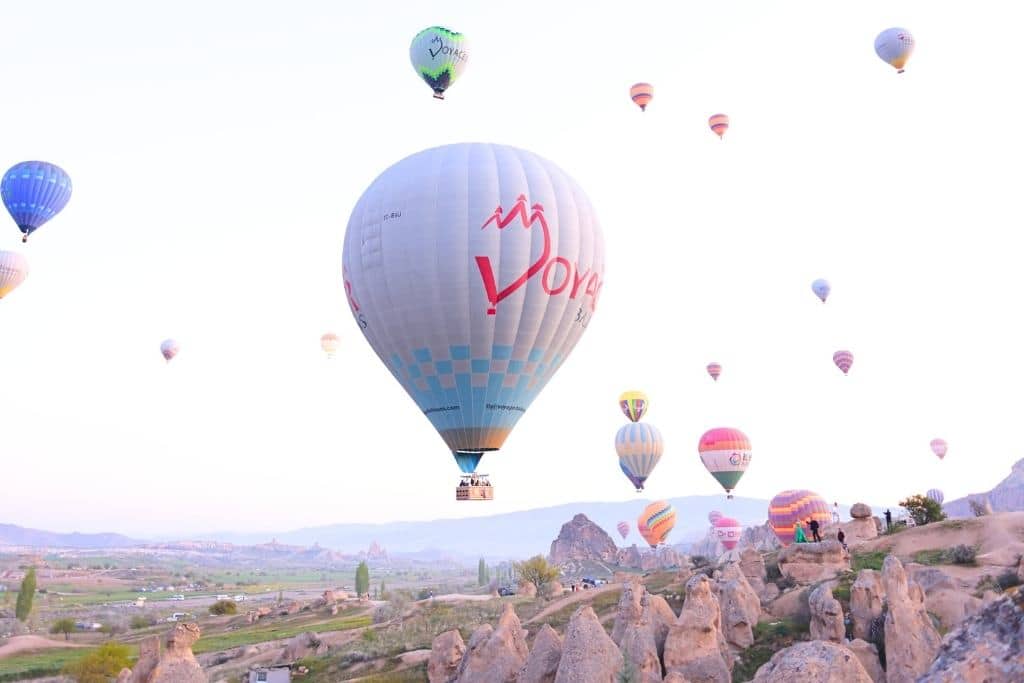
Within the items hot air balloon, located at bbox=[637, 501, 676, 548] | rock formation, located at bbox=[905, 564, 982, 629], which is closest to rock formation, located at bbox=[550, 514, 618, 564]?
hot air balloon, located at bbox=[637, 501, 676, 548]

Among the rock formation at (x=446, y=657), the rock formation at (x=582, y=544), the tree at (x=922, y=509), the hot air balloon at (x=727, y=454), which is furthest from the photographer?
the rock formation at (x=582, y=544)

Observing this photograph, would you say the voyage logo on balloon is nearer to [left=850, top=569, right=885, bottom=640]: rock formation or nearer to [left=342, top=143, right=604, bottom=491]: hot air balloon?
[left=342, top=143, right=604, bottom=491]: hot air balloon

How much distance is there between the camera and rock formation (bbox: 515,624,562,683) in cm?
2208

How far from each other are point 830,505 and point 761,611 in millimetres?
47361

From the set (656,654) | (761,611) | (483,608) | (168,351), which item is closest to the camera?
(656,654)

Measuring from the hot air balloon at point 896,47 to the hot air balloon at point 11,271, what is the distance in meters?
64.9

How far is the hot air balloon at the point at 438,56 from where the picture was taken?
48.9 m

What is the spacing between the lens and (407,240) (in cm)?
3944

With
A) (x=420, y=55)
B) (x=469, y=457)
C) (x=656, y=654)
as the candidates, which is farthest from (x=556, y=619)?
(x=420, y=55)

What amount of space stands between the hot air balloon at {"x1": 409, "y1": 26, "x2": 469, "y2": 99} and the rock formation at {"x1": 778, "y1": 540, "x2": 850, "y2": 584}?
32.9 metres

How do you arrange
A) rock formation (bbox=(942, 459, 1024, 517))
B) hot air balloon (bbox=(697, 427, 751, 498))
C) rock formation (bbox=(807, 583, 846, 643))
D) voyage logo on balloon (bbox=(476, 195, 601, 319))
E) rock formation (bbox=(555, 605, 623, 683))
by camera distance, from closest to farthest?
rock formation (bbox=(555, 605, 623, 683)) < rock formation (bbox=(807, 583, 846, 643)) < voyage logo on balloon (bbox=(476, 195, 601, 319)) < hot air balloon (bbox=(697, 427, 751, 498)) < rock formation (bbox=(942, 459, 1024, 517))

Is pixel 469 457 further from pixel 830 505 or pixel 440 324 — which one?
pixel 830 505

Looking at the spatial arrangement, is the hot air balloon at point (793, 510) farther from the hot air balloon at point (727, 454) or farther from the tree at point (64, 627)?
the tree at point (64, 627)

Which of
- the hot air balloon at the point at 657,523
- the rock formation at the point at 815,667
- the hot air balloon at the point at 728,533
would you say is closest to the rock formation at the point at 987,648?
the rock formation at the point at 815,667
